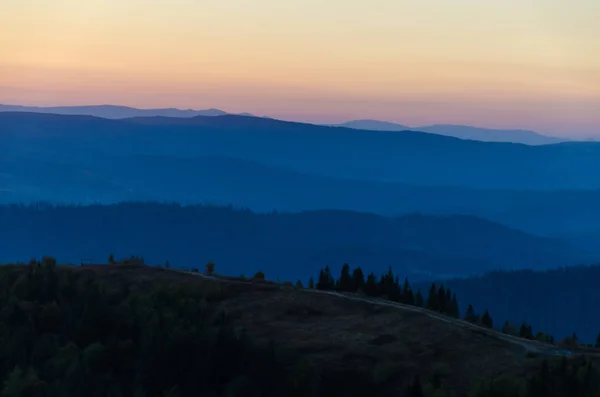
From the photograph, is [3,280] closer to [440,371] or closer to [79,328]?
[79,328]

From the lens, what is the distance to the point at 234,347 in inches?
1465

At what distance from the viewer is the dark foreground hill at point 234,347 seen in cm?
3434

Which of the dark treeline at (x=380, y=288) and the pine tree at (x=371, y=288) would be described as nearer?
the pine tree at (x=371, y=288)

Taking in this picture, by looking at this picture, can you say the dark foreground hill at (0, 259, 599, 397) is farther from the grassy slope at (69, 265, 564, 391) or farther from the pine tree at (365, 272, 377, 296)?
the pine tree at (365, 272, 377, 296)

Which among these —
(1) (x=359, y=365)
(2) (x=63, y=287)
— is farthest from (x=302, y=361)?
(2) (x=63, y=287)

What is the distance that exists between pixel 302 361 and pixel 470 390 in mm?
5940

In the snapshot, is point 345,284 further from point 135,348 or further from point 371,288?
point 135,348

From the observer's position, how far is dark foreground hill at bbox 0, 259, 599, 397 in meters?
34.3

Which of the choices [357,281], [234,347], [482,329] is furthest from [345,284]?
[234,347]

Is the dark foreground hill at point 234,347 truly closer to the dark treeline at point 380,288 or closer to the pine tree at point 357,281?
the dark treeline at point 380,288

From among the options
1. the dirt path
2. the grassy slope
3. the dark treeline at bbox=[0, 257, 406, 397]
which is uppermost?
the dirt path

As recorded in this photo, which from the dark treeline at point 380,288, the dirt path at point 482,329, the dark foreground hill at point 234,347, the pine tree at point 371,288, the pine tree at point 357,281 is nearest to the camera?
the dark foreground hill at point 234,347

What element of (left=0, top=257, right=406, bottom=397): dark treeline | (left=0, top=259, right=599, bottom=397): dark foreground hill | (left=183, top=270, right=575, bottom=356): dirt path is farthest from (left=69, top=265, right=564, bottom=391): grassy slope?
(left=0, top=257, right=406, bottom=397): dark treeline

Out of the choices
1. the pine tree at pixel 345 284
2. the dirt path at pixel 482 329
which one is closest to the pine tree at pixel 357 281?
the pine tree at pixel 345 284
